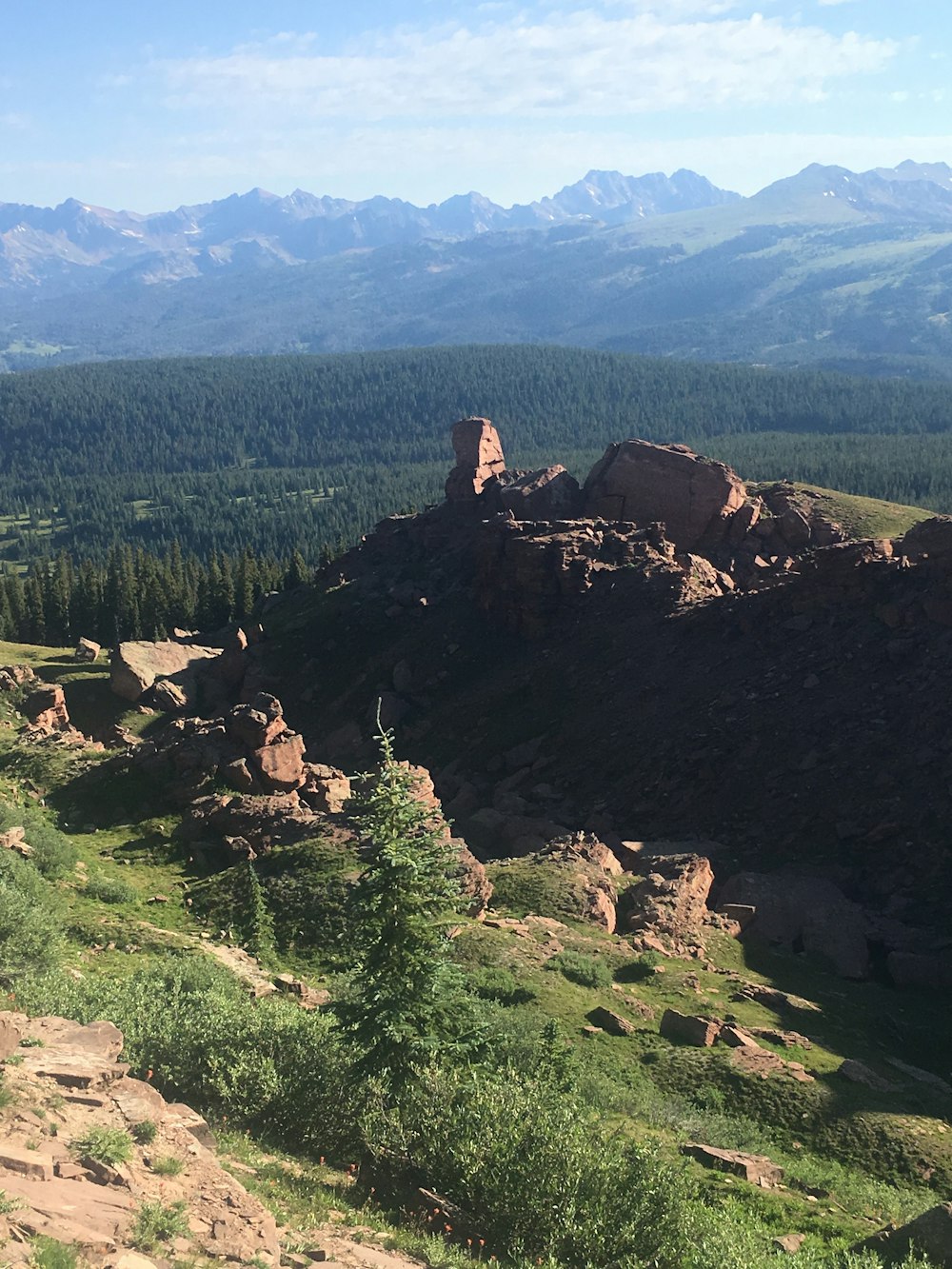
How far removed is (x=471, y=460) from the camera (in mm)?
87938

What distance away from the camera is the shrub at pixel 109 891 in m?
36.3

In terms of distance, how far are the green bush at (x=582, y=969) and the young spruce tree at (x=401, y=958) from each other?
32.5 ft

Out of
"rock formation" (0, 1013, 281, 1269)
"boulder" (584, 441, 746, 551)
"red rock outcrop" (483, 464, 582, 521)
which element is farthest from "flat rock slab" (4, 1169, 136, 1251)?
"boulder" (584, 441, 746, 551)

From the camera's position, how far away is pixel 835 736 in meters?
48.9

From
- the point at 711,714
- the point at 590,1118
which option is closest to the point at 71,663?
the point at 711,714

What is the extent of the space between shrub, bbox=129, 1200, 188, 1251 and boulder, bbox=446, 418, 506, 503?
74.3m

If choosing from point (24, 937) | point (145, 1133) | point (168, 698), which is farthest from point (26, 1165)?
point (168, 698)

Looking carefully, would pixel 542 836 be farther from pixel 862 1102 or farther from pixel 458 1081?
pixel 458 1081

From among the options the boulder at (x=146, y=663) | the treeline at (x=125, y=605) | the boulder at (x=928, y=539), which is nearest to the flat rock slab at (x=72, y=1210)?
the boulder at (x=928, y=539)

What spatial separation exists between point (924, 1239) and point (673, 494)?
63691mm

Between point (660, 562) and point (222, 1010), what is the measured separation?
1969 inches

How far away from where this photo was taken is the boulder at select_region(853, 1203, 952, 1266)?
17969mm

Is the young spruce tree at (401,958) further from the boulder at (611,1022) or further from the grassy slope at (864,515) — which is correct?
the grassy slope at (864,515)

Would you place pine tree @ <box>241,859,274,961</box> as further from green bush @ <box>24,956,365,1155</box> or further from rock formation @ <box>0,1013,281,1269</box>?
rock formation @ <box>0,1013,281,1269</box>
